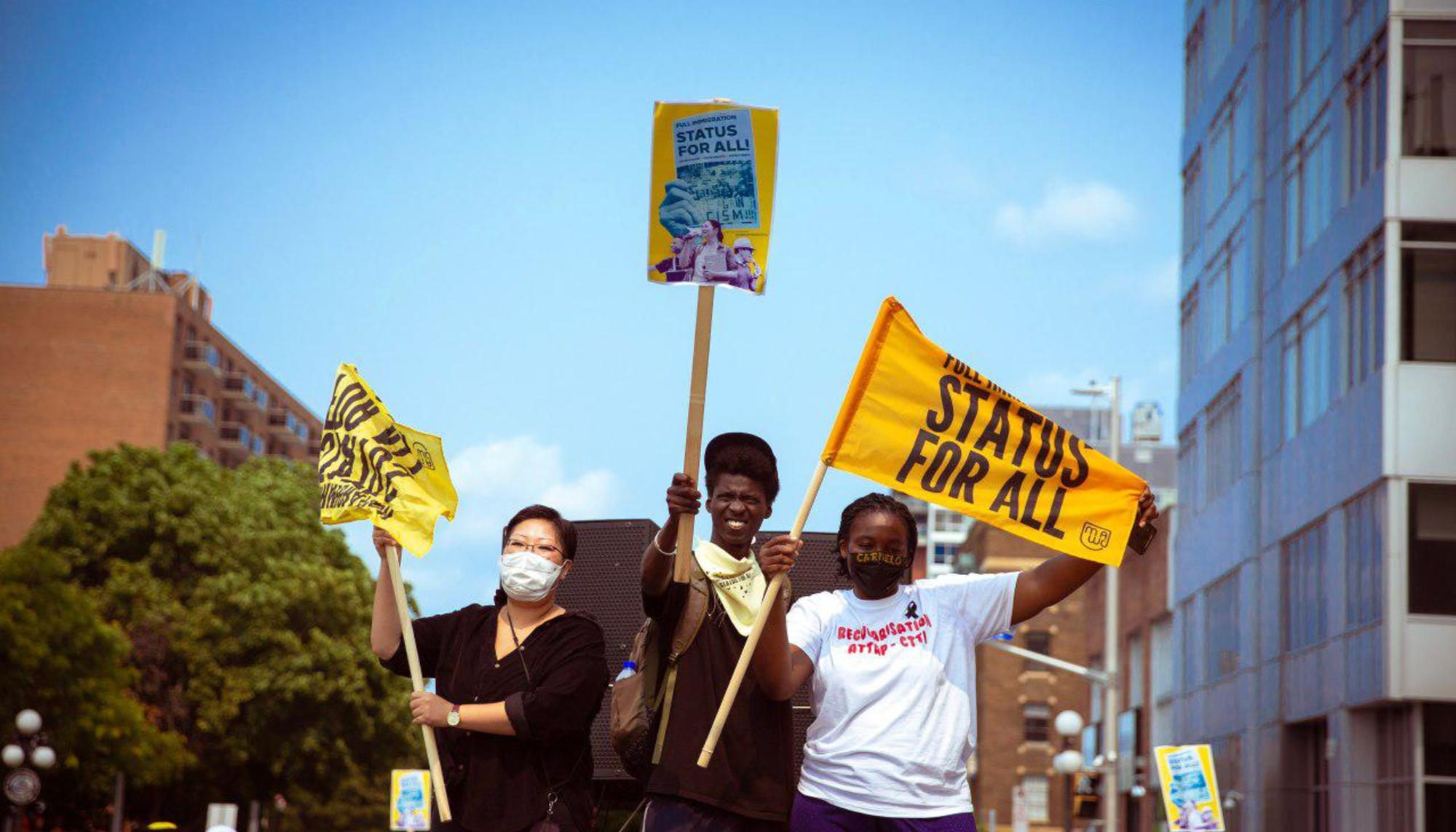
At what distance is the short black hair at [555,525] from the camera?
279 inches

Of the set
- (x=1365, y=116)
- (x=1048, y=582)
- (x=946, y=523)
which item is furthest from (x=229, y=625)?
(x=946, y=523)

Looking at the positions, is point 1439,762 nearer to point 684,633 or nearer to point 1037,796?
point 684,633

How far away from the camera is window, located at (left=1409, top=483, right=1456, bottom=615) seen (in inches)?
1105

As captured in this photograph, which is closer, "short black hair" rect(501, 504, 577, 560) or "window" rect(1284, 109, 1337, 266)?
"short black hair" rect(501, 504, 577, 560)

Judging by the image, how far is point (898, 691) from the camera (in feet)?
21.2

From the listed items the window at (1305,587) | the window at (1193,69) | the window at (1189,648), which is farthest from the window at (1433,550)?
the window at (1193,69)

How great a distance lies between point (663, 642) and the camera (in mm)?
6582

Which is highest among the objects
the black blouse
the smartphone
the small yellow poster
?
the smartphone

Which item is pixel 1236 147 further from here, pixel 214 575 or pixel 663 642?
pixel 663 642

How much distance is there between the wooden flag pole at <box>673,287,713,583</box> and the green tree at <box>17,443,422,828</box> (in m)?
43.0

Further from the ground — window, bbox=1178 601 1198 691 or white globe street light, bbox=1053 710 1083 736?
window, bbox=1178 601 1198 691

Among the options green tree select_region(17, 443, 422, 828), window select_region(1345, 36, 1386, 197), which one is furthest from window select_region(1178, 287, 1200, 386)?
green tree select_region(17, 443, 422, 828)

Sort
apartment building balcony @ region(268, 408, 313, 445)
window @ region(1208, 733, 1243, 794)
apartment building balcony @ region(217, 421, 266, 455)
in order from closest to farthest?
window @ region(1208, 733, 1243, 794) → apartment building balcony @ region(217, 421, 266, 455) → apartment building balcony @ region(268, 408, 313, 445)

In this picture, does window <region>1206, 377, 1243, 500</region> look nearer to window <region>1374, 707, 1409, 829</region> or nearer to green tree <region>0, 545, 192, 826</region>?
window <region>1374, 707, 1409, 829</region>
